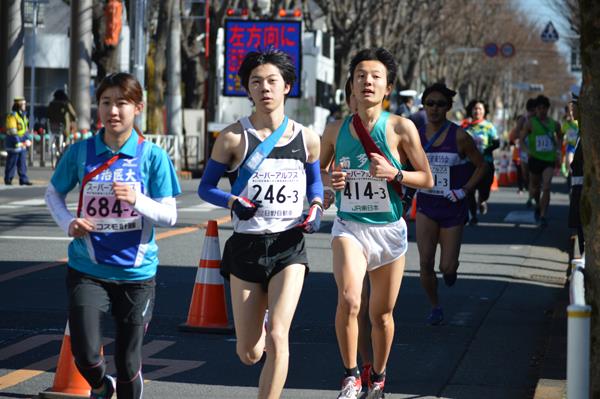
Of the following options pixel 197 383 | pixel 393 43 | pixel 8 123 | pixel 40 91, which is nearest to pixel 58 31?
pixel 40 91

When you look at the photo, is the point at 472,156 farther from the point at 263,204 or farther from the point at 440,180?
the point at 263,204

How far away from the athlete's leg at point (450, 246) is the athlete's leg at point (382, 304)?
3.14 m

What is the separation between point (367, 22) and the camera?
5656cm

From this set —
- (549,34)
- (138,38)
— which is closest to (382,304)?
(138,38)

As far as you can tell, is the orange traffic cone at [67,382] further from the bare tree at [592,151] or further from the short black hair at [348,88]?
the bare tree at [592,151]

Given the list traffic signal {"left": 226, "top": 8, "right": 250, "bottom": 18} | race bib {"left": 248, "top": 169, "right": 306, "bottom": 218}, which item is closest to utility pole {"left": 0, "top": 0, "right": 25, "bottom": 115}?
traffic signal {"left": 226, "top": 8, "right": 250, "bottom": 18}

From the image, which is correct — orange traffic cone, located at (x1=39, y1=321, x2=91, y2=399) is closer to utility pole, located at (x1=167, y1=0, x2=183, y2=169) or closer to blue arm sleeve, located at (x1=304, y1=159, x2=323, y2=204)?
blue arm sleeve, located at (x1=304, y1=159, x2=323, y2=204)

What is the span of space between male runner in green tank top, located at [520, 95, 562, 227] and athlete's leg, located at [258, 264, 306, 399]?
14776 mm

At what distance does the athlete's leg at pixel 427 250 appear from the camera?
10.9 m

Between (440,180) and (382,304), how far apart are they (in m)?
3.32

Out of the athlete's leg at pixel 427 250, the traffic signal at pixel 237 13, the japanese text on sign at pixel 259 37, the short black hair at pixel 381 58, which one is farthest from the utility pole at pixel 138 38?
the short black hair at pixel 381 58

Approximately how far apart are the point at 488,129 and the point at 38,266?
27.4ft

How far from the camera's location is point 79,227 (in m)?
6.33

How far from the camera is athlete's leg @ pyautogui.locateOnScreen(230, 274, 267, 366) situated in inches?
270
